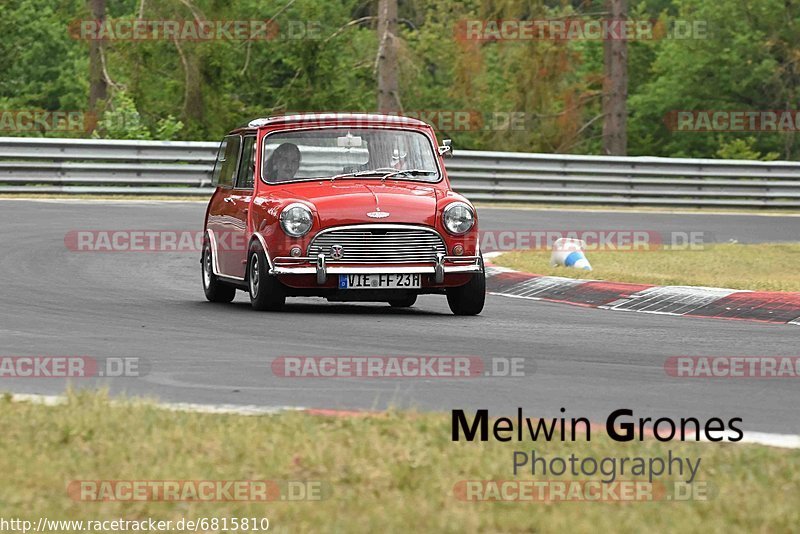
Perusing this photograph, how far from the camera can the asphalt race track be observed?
7566mm

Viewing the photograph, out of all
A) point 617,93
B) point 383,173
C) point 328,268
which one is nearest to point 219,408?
point 328,268

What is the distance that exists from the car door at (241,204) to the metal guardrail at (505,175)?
12.8 meters

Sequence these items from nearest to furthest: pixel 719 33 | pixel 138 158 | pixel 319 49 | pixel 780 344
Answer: pixel 780 344 → pixel 138 158 → pixel 319 49 → pixel 719 33

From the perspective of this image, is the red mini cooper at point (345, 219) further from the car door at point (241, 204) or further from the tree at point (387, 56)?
the tree at point (387, 56)

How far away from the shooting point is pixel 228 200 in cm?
1326

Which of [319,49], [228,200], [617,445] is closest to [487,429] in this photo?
[617,445]

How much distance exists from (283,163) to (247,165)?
490 millimetres

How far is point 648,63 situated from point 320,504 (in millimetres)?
60463

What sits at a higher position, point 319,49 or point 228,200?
point 319,49

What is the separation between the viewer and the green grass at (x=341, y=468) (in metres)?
4.97

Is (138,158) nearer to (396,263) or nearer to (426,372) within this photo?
(396,263)

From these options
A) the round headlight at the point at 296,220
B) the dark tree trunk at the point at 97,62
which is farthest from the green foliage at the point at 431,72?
the round headlight at the point at 296,220

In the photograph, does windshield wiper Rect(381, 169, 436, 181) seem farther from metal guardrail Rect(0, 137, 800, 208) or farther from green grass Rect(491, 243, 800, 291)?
metal guardrail Rect(0, 137, 800, 208)

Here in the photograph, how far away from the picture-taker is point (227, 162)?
13.7m
